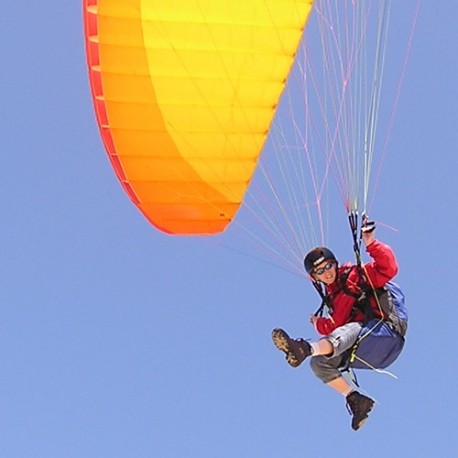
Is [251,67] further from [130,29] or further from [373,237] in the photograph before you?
[373,237]

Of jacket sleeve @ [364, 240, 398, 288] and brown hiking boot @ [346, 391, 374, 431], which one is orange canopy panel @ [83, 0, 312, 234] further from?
brown hiking boot @ [346, 391, 374, 431]

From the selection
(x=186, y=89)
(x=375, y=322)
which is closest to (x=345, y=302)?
(x=375, y=322)

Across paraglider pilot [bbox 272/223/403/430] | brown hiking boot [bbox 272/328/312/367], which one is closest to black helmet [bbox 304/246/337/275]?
paraglider pilot [bbox 272/223/403/430]

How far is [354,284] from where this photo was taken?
28.5 ft

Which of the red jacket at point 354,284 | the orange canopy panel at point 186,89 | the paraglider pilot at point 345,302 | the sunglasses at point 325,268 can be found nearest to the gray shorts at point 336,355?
the paraglider pilot at point 345,302

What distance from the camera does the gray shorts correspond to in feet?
26.7

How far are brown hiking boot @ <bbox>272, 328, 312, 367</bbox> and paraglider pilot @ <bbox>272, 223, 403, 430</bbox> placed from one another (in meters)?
0.32

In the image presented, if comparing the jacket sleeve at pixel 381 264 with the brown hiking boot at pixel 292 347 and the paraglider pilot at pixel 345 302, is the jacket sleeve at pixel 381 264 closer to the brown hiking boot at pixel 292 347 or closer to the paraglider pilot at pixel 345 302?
the paraglider pilot at pixel 345 302

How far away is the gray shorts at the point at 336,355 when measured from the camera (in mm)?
8133

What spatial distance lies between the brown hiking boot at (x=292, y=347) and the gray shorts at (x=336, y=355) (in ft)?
1.09

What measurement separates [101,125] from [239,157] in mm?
1618

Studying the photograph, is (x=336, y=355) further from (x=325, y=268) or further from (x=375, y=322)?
(x=325, y=268)

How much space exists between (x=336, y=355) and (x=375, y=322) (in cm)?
56

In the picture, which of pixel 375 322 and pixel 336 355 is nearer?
pixel 336 355
